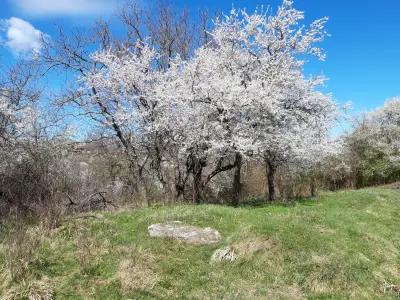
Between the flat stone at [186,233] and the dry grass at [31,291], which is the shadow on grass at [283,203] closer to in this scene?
the flat stone at [186,233]

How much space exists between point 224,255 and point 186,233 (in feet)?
5.42

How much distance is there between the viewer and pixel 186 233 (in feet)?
41.2

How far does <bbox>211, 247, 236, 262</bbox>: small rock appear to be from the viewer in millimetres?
11117

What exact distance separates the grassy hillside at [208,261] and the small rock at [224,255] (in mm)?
172

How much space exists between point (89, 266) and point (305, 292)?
4.69m

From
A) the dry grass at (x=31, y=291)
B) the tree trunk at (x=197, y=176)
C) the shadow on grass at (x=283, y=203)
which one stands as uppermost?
the tree trunk at (x=197, y=176)

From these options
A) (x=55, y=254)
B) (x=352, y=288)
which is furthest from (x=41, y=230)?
(x=352, y=288)

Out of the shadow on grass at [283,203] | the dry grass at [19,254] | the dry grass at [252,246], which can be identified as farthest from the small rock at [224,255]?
the shadow on grass at [283,203]

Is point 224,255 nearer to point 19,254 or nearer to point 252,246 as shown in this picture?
point 252,246

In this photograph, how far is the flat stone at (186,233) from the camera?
1230 centimetres

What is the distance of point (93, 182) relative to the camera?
2444cm

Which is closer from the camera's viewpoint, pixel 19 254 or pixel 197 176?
pixel 19 254

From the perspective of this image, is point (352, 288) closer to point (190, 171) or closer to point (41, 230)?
point (41, 230)

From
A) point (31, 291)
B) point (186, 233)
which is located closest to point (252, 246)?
point (186, 233)
